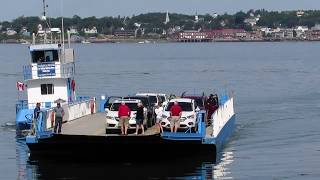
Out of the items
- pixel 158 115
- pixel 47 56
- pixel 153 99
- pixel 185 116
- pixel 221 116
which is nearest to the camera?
pixel 185 116

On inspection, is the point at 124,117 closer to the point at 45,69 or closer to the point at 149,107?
the point at 149,107

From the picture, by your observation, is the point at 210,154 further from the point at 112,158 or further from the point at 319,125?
the point at 319,125

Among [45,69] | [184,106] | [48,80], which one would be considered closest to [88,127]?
[184,106]

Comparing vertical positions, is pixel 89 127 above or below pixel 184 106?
below

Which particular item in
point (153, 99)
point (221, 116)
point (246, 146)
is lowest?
point (246, 146)

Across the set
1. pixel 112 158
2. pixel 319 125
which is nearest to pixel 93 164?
pixel 112 158

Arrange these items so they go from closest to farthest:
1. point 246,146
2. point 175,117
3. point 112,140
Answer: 1. point 112,140
2. point 175,117
3. point 246,146

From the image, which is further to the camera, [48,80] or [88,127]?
[48,80]

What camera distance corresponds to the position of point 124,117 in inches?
1460

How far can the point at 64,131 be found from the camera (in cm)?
4072

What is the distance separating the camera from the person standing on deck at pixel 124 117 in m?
37.0

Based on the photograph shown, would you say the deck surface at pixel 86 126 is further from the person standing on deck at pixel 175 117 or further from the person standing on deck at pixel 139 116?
the person standing on deck at pixel 175 117

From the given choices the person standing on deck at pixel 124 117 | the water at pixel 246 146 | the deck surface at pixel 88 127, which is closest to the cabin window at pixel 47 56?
the deck surface at pixel 88 127

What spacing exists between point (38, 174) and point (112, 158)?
3.97 meters
